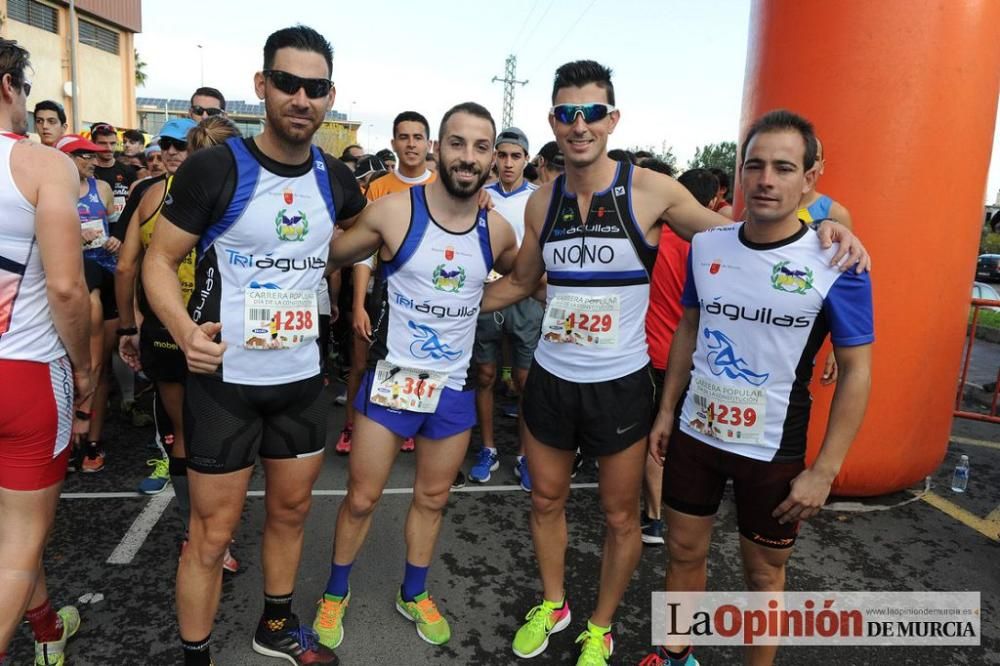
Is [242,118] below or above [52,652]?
above

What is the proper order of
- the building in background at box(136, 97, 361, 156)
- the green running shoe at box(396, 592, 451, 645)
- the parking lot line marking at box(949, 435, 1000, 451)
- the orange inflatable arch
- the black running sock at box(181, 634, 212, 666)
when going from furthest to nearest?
the building in background at box(136, 97, 361, 156), the parking lot line marking at box(949, 435, 1000, 451), the orange inflatable arch, the green running shoe at box(396, 592, 451, 645), the black running sock at box(181, 634, 212, 666)

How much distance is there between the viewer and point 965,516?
402cm

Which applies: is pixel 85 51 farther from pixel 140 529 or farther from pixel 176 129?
pixel 140 529

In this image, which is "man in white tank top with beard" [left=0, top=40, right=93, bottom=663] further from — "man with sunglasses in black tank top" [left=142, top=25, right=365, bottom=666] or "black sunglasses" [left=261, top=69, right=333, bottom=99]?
"black sunglasses" [left=261, top=69, right=333, bottom=99]

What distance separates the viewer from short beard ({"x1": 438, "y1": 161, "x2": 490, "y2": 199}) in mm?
2521

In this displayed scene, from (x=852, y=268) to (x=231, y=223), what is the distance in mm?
2007

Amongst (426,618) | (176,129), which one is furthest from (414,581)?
(176,129)

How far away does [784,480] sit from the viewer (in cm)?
211

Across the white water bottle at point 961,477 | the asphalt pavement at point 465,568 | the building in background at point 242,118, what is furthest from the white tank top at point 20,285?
the building in background at point 242,118

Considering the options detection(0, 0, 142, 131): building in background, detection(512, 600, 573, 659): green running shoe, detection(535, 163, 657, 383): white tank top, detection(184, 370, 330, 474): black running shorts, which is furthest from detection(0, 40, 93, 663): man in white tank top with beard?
detection(0, 0, 142, 131): building in background

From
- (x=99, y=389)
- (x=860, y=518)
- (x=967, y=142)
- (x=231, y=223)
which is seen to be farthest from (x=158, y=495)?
(x=967, y=142)

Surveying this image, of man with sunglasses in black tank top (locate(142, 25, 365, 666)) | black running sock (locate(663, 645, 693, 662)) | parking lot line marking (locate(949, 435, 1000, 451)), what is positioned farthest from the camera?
parking lot line marking (locate(949, 435, 1000, 451))

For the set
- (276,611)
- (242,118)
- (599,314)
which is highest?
(242,118)

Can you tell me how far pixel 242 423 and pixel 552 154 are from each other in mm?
3874
